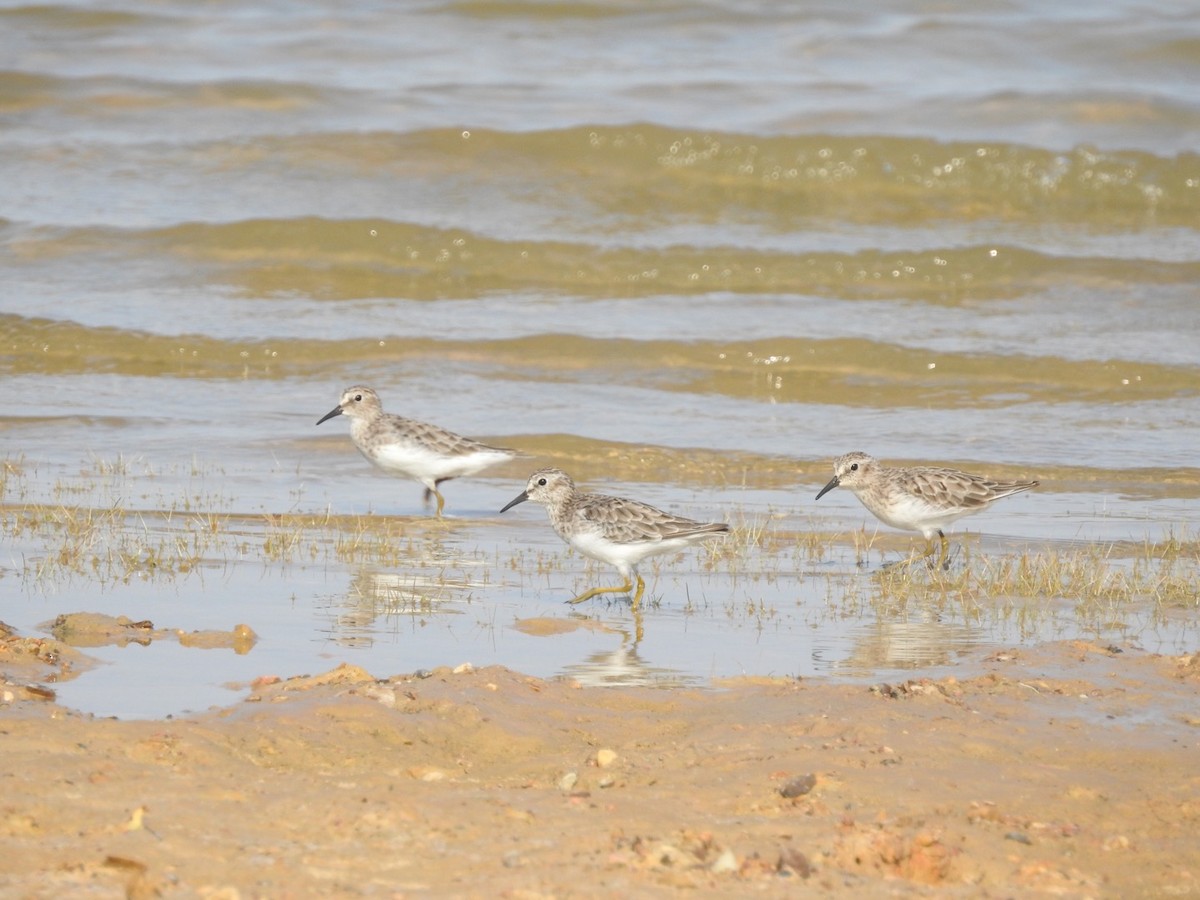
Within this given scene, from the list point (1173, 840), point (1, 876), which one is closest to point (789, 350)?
point (1173, 840)

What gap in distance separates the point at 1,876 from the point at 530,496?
22.7 ft

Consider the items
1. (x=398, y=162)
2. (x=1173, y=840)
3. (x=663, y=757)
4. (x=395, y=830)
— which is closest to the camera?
(x=395, y=830)

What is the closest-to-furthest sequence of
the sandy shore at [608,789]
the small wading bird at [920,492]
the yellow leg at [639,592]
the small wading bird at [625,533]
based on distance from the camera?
the sandy shore at [608,789] → the yellow leg at [639,592] → the small wading bird at [625,533] → the small wading bird at [920,492]

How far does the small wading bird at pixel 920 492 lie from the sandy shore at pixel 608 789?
397 cm

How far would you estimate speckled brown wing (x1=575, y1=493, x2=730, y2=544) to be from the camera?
10.6 meters

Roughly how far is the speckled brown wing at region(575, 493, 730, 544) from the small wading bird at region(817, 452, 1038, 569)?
1965 mm

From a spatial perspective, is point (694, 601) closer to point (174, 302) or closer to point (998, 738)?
point (998, 738)

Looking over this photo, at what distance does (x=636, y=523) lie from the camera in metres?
10.7

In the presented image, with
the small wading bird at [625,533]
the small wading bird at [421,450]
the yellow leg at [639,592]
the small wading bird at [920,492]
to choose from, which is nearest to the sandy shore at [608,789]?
the yellow leg at [639,592]

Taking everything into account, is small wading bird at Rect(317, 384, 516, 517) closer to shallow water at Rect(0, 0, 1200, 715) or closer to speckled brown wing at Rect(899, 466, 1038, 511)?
shallow water at Rect(0, 0, 1200, 715)

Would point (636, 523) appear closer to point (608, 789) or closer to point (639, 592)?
point (639, 592)

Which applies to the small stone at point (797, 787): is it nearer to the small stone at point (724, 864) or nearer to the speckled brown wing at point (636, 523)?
the small stone at point (724, 864)

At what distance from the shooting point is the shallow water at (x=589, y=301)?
10.2m

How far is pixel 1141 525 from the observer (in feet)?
43.2
